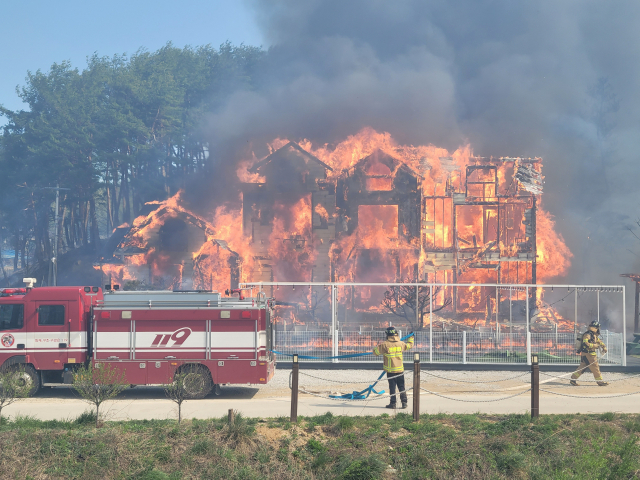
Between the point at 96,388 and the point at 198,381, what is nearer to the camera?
the point at 96,388

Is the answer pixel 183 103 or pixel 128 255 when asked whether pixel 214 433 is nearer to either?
pixel 128 255

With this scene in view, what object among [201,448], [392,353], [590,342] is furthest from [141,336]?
[590,342]

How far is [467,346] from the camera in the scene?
22.2 m

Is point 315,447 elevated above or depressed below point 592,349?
below

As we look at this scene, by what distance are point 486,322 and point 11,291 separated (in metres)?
31.8

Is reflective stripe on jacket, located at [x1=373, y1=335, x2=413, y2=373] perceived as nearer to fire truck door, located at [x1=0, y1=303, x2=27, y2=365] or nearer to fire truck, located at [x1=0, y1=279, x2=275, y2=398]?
fire truck, located at [x1=0, y1=279, x2=275, y2=398]

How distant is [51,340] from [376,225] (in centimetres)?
3437

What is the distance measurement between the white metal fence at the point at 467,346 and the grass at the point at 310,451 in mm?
9423

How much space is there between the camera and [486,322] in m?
42.2

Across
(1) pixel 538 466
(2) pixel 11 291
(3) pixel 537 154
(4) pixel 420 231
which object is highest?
(3) pixel 537 154

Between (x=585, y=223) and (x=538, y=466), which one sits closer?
(x=538, y=466)

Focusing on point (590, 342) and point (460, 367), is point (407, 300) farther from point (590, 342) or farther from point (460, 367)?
point (590, 342)

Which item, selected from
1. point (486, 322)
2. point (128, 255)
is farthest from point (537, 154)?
point (128, 255)

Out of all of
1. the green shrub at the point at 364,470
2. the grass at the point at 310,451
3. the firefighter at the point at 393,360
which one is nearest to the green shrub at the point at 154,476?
the grass at the point at 310,451
